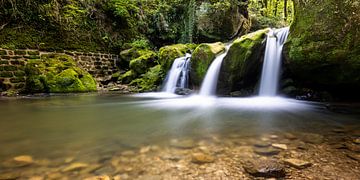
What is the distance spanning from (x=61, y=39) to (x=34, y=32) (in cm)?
97

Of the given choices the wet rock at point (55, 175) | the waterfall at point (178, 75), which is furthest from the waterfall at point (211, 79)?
the wet rock at point (55, 175)

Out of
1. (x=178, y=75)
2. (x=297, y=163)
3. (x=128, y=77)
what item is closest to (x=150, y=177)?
(x=297, y=163)

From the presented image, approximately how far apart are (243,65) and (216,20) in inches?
279

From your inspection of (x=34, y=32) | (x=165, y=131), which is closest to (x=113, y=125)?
(x=165, y=131)

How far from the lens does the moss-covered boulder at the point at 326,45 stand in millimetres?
4164

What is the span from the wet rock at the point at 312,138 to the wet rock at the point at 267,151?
19.8 inches

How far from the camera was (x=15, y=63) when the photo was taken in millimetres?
7746

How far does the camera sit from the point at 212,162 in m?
1.82

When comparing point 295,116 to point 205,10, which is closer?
point 295,116

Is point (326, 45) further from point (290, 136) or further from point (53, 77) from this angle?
point (53, 77)

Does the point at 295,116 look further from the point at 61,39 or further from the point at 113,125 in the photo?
the point at 61,39

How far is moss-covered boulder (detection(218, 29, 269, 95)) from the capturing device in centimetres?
612

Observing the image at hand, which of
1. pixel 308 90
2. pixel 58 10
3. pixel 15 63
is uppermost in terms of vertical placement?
pixel 58 10

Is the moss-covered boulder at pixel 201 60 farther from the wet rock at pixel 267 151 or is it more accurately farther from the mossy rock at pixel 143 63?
the wet rock at pixel 267 151
